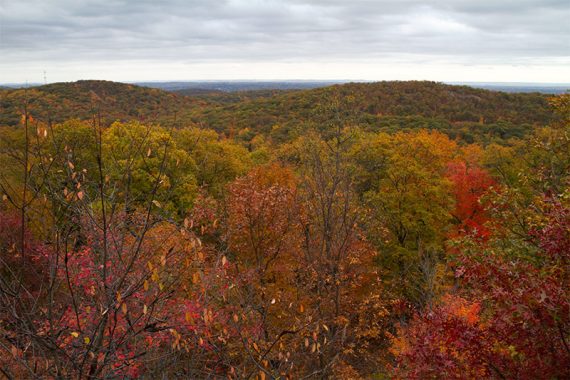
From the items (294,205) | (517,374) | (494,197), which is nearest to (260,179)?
(294,205)

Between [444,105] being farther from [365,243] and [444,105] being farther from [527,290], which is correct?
[527,290]

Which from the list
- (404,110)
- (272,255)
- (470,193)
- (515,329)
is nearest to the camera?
(515,329)

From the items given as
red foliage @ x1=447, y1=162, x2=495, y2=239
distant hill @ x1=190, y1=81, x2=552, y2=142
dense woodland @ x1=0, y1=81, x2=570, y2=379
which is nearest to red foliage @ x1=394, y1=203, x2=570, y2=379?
dense woodland @ x1=0, y1=81, x2=570, y2=379

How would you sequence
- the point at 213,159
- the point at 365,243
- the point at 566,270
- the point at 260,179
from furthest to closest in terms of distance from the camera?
the point at 213,159
the point at 260,179
the point at 365,243
the point at 566,270

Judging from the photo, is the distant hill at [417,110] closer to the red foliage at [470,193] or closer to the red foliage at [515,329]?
the red foliage at [470,193]

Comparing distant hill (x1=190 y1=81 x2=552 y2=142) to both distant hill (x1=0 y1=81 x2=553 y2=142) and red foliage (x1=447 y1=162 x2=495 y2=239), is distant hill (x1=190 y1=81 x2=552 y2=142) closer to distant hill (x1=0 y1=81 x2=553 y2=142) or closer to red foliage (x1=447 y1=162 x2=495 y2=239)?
distant hill (x1=0 y1=81 x2=553 y2=142)

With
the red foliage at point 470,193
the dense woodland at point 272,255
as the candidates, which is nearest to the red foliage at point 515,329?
the dense woodland at point 272,255

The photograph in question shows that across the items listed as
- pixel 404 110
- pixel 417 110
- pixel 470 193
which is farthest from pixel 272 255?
pixel 417 110

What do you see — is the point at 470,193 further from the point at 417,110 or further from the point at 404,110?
the point at 417,110

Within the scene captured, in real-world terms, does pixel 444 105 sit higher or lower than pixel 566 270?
higher
